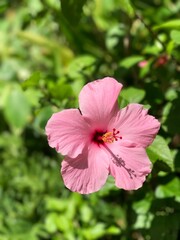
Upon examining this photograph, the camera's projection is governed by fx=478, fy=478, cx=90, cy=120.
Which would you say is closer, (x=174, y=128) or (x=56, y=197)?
(x=174, y=128)

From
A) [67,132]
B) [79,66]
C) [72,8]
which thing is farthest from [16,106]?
[67,132]

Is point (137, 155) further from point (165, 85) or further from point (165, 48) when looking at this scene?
point (165, 85)

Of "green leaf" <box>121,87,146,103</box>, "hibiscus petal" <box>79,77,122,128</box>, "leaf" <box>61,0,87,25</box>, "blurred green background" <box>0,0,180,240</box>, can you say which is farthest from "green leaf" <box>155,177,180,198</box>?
"leaf" <box>61,0,87,25</box>

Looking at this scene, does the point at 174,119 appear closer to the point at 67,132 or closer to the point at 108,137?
the point at 108,137

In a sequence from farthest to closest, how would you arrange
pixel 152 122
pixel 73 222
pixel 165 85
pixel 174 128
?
pixel 73 222 → pixel 165 85 → pixel 174 128 → pixel 152 122

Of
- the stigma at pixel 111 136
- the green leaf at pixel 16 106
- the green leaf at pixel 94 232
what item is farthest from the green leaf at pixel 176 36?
the green leaf at pixel 16 106

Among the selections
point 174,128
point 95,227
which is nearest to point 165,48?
point 174,128

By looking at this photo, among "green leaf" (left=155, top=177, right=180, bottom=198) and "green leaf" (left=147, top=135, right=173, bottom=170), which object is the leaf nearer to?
"green leaf" (left=147, top=135, right=173, bottom=170)

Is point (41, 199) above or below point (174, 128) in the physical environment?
below

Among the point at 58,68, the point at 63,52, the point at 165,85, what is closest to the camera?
the point at 165,85
